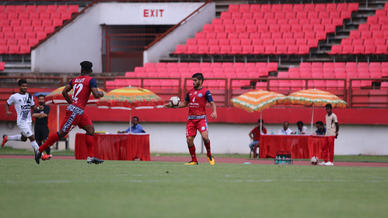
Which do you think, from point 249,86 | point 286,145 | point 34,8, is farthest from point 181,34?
point 286,145

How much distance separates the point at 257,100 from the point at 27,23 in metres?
17.2

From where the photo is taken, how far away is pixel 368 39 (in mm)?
30375

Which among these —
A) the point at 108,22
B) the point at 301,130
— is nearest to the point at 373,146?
the point at 301,130

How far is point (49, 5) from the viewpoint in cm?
3678

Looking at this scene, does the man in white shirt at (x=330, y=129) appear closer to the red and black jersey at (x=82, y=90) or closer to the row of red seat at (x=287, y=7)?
the red and black jersey at (x=82, y=90)

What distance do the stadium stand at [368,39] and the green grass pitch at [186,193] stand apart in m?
17.2

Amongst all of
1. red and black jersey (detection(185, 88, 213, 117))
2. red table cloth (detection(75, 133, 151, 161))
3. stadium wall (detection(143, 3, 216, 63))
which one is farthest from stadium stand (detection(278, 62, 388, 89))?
red and black jersey (detection(185, 88, 213, 117))

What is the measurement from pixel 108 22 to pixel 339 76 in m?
13.0

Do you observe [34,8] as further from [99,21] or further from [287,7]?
[287,7]

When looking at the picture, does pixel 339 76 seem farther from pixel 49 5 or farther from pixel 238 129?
pixel 49 5

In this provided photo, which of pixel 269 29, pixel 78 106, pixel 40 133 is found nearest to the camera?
pixel 78 106

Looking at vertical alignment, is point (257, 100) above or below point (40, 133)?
above

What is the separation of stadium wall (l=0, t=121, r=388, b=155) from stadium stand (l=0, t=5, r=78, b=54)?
794 centimetres

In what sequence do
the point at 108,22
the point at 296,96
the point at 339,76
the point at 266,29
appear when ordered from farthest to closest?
1. the point at 108,22
2. the point at 266,29
3. the point at 339,76
4. the point at 296,96
